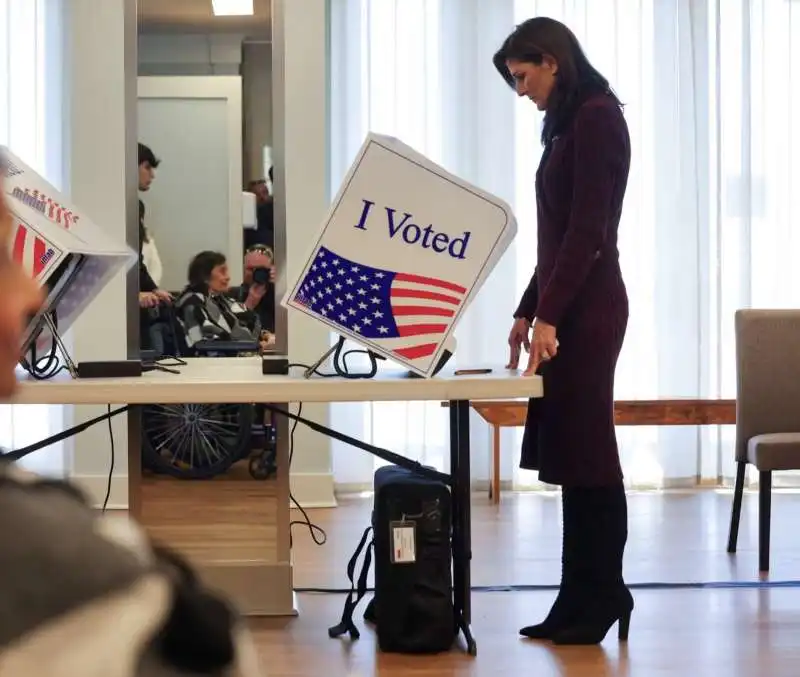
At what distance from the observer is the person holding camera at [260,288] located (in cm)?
302

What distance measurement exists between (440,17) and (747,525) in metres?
2.44

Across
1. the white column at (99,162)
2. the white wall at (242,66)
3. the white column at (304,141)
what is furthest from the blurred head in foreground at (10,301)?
the white column at (99,162)

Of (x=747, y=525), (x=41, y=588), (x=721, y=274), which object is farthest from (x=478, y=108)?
(x=41, y=588)

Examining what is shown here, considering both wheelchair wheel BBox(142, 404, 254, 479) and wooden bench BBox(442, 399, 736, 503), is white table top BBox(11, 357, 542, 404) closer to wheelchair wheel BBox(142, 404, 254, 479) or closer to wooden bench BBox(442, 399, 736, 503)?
wheelchair wheel BBox(142, 404, 254, 479)

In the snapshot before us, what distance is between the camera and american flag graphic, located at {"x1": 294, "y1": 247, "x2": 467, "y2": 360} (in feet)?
7.98

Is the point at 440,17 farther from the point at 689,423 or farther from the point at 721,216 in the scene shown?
the point at 689,423

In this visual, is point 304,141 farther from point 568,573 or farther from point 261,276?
point 568,573

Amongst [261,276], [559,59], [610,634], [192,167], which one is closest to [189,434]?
[261,276]

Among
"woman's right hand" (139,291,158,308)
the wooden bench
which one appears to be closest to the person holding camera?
"woman's right hand" (139,291,158,308)

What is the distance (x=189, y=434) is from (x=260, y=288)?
437mm

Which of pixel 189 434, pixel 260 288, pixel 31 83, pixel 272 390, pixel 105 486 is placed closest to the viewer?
pixel 272 390

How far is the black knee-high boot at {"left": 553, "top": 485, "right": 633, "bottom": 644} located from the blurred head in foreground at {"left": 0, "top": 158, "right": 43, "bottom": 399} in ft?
6.82

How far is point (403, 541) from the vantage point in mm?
2570

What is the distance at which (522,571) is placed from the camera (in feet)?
11.2
